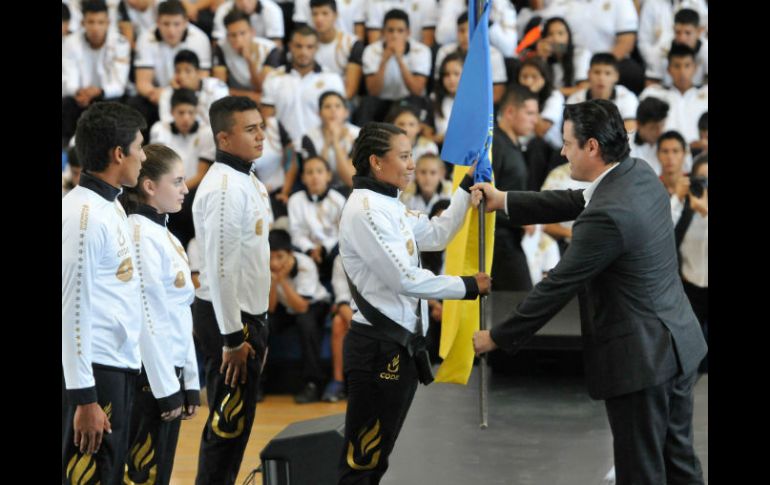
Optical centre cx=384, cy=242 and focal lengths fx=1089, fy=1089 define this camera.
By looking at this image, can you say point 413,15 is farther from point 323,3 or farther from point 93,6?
point 93,6

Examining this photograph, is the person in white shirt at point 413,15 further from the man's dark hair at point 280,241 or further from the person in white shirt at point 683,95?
the man's dark hair at point 280,241

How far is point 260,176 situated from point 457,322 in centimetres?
388

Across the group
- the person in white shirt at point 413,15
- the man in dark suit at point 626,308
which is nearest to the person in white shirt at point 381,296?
the man in dark suit at point 626,308

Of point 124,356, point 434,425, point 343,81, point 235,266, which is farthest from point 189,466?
point 343,81

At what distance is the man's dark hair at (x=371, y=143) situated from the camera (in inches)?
149

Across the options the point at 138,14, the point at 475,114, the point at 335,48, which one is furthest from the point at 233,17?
the point at 475,114

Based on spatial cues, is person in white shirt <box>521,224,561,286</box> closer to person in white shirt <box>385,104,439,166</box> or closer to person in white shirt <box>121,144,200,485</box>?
person in white shirt <box>385,104,439,166</box>

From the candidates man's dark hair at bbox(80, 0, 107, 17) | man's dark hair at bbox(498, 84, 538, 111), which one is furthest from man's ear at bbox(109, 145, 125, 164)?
man's dark hair at bbox(80, 0, 107, 17)

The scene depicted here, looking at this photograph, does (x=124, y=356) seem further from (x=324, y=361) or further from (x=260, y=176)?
(x=260, y=176)

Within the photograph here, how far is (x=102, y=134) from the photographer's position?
133 inches

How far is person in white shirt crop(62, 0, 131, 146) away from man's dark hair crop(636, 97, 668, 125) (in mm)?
3881

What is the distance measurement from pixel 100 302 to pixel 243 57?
541cm

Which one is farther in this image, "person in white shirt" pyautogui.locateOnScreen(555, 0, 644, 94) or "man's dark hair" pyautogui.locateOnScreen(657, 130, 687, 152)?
"person in white shirt" pyautogui.locateOnScreen(555, 0, 644, 94)

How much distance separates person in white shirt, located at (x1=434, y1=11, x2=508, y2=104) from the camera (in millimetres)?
7848
